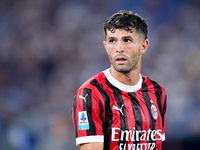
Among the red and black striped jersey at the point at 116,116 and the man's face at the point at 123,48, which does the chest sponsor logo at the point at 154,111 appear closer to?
the red and black striped jersey at the point at 116,116

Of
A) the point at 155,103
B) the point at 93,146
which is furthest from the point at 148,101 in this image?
the point at 93,146

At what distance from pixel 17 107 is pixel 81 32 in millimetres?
2147

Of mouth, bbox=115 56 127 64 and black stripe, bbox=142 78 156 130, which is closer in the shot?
mouth, bbox=115 56 127 64

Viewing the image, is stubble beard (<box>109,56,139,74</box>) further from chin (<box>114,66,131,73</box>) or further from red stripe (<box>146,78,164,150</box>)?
red stripe (<box>146,78,164,150</box>)

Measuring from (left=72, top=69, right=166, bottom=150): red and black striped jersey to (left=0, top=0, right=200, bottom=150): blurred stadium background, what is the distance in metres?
3.23

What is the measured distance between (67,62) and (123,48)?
14.8 feet

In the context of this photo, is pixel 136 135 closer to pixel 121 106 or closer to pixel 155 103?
pixel 121 106

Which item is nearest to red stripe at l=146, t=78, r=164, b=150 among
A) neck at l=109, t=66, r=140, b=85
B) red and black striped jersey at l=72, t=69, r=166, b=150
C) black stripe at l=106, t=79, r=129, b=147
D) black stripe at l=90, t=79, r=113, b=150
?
red and black striped jersey at l=72, t=69, r=166, b=150

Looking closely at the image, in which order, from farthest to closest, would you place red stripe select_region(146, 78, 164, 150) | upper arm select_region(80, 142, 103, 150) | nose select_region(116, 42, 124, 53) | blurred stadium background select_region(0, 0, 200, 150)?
blurred stadium background select_region(0, 0, 200, 150), red stripe select_region(146, 78, 164, 150), nose select_region(116, 42, 124, 53), upper arm select_region(80, 142, 103, 150)

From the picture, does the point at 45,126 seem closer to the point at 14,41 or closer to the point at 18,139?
the point at 18,139

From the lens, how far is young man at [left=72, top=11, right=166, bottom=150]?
2256 millimetres

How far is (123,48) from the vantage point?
232 cm

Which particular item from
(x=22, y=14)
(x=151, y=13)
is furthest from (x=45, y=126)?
(x=151, y=13)

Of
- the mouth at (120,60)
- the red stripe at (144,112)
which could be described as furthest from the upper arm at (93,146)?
the mouth at (120,60)
